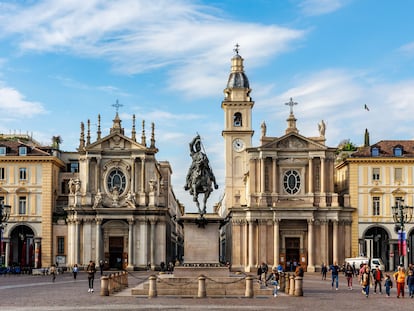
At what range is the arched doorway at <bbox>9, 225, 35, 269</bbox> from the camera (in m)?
95.0

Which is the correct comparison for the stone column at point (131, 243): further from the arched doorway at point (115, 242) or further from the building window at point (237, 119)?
the building window at point (237, 119)

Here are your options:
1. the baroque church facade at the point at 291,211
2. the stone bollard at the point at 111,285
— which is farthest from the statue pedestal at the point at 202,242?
the baroque church facade at the point at 291,211

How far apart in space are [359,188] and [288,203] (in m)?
8.22

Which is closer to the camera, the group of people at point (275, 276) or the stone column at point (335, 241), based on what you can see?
the group of people at point (275, 276)

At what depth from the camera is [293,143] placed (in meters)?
94.1

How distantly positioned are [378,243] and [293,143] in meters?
15.9

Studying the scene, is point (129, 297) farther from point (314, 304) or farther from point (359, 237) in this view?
point (359, 237)

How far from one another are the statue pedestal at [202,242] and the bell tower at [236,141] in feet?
201

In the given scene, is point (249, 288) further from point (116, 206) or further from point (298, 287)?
point (116, 206)

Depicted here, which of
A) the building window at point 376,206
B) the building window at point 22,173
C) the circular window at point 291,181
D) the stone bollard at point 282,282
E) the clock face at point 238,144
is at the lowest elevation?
the stone bollard at point 282,282

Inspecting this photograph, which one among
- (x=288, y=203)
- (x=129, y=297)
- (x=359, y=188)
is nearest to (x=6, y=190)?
(x=288, y=203)

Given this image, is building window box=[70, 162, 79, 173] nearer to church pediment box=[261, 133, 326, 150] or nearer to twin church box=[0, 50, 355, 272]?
twin church box=[0, 50, 355, 272]

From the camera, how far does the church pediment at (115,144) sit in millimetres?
94875

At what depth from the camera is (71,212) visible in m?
94.0
